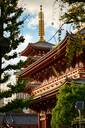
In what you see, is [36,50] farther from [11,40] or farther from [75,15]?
[75,15]

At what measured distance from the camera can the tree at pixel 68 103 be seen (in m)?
24.5

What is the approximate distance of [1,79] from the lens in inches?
917

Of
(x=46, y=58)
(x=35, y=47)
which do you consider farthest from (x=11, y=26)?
(x=35, y=47)

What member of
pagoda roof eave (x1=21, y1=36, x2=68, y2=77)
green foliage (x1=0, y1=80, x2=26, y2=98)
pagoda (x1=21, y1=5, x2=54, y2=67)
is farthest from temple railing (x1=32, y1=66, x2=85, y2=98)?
pagoda (x1=21, y1=5, x2=54, y2=67)

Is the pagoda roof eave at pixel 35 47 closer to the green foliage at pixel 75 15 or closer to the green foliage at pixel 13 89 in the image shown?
the green foliage at pixel 13 89


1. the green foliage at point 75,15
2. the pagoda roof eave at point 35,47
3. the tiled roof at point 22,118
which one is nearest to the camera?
the green foliage at point 75,15

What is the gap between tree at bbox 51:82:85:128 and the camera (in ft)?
80.5

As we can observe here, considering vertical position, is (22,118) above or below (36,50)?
below

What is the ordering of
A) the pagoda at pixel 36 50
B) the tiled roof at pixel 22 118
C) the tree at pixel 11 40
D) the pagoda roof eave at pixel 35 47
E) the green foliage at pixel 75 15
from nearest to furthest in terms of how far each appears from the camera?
the green foliage at pixel 75 15 → the tree at pixel 11 40 → the pagoda at pixel 36 50 → the pagoda roof eave at pixel 35 47 → the tiled roof at pixel 22 118

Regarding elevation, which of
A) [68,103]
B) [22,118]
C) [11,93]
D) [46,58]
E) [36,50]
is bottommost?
[68,103]

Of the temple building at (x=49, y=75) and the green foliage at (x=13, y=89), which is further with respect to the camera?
the temple building at (x=49, y=75)

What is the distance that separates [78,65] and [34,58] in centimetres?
2033

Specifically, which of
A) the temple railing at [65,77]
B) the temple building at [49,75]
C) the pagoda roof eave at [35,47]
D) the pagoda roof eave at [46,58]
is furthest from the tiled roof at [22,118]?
the temple railing at [65,77]

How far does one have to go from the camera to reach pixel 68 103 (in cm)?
2464
